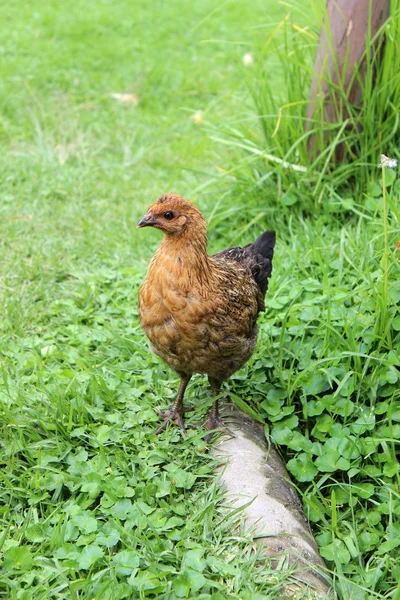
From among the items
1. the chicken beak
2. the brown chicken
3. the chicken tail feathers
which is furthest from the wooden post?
the chicken beak

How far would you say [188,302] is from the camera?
2.97 meters

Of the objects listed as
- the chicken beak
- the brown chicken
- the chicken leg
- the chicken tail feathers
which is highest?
the chicken beak

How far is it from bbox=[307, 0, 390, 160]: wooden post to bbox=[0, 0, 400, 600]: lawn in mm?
512

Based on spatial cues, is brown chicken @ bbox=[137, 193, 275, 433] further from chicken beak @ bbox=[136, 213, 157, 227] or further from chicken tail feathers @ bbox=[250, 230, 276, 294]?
chicken tail feathers @ bbox=[250, 230, 276, 294]

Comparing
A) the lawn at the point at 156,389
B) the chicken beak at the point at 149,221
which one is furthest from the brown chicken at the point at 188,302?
the lawn at the point at 156,389

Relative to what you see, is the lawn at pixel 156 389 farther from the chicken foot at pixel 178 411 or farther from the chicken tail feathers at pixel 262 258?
the chicken tail feathers at pixel 262 258

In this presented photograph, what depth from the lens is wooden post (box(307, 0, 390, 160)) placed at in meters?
4.23

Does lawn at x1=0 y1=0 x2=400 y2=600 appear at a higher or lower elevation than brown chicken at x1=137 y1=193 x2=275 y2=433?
lower

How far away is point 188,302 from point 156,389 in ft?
2.61

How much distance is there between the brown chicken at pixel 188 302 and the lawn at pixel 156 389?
40 cm

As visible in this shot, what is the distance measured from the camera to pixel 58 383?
3.42 metres

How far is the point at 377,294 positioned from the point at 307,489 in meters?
1.00

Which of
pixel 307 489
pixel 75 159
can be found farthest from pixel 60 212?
pixel 307 489

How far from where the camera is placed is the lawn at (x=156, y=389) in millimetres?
2660
